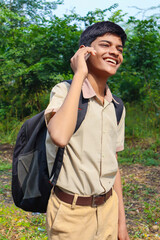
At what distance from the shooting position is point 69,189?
1.47 m

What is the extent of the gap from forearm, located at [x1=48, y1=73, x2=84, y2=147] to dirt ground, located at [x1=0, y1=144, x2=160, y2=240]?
2.34 meters

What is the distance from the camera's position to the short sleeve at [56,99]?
1445 mm

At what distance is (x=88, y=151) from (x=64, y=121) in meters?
0.26

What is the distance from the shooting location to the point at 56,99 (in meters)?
1.50

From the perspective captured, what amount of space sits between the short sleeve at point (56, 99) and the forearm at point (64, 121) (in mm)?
66

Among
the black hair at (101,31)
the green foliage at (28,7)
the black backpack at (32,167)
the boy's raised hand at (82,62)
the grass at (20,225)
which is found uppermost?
the green foliage at (28,7)

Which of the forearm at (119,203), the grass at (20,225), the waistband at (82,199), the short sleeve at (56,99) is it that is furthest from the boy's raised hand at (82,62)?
the grass at (20,225)

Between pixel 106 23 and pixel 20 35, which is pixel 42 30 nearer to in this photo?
pixel 20 35

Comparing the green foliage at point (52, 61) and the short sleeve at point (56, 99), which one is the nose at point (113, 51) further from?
the green foliage at point (52, 61)

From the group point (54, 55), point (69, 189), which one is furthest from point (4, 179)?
point (69, 189)

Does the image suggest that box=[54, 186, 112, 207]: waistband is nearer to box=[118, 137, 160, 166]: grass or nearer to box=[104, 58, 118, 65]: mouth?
box=[104, 58, 118, 65]: mouth

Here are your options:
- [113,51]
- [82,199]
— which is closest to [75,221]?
[82,199]

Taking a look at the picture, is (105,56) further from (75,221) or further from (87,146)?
(75,221)

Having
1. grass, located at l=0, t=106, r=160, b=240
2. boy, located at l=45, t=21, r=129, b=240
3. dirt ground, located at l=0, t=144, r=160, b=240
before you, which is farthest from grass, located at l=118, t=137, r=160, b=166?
boy, located at l=45, t=21, r=129, b=240
